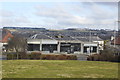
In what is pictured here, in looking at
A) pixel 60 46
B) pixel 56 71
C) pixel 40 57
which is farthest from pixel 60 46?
pixel 56 71

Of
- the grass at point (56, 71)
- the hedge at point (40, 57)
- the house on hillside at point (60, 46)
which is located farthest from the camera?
the house on hillside at point (60, 46)

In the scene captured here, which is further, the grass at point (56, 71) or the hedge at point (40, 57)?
the hedge at point (40, 57)

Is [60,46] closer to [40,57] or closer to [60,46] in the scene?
[60,46]

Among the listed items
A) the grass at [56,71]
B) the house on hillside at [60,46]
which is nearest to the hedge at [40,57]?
the house on hillside at [60,46]

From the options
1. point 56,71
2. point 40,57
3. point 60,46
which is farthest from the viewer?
point 60,46

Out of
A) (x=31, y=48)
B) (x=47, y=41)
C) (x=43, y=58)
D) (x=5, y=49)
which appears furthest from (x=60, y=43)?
(x=43, y=58)

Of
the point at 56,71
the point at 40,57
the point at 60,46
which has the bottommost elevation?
the point at 40,57

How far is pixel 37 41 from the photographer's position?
4538 cm

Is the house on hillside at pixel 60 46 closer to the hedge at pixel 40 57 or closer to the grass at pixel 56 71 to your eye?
the hedge at pixel 40 57

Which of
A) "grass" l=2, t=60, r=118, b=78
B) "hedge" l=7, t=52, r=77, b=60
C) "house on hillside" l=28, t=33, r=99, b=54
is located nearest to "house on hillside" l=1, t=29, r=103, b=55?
"house on hillside" l=28, t=33, r=99, b=54

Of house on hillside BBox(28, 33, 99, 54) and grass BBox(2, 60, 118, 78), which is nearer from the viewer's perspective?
grass BBox(2, 60, 118, 78)

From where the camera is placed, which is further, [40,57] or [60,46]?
[60,46]

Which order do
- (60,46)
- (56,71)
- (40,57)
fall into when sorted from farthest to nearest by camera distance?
(60,46) < (40,57) < (56,71)

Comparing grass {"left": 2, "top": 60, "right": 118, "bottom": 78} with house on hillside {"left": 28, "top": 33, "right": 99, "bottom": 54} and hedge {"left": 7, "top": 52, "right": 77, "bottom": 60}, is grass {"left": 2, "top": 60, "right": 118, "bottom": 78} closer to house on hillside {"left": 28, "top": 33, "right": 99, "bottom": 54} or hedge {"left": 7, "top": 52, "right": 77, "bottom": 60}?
hedge {"left": 7, "top": 52, "right": 77, "bottom": 60}
